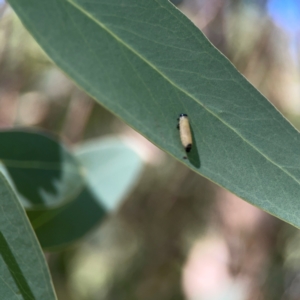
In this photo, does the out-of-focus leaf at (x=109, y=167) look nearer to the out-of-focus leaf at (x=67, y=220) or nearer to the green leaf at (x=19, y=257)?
the out-of-focus leaf at (x=67, y=220)

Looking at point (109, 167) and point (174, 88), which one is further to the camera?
point (109, 167)

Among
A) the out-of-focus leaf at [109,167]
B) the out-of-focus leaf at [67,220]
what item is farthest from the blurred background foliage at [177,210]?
the out-of-focus leaf at [67,220]

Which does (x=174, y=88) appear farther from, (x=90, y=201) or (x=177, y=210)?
(x=177, y=210)

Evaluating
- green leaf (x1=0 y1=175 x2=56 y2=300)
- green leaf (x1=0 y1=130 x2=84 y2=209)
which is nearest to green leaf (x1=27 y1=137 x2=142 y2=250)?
green leaf (x1=0 y1=130 x2=84 y2=209)

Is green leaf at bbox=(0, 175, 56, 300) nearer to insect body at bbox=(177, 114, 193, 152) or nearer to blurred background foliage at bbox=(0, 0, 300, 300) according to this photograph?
insect body at bbox=(177, 114, 193, 152)

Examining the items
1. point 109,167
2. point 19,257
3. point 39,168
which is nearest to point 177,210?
point 109,167

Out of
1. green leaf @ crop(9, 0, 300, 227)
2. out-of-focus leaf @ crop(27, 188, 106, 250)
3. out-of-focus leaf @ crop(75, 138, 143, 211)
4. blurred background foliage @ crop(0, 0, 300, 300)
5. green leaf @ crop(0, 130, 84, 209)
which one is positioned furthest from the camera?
blurred background foliage @ crop(0, 0, 300, 300)

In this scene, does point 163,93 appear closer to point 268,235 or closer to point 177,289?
point 268,235
